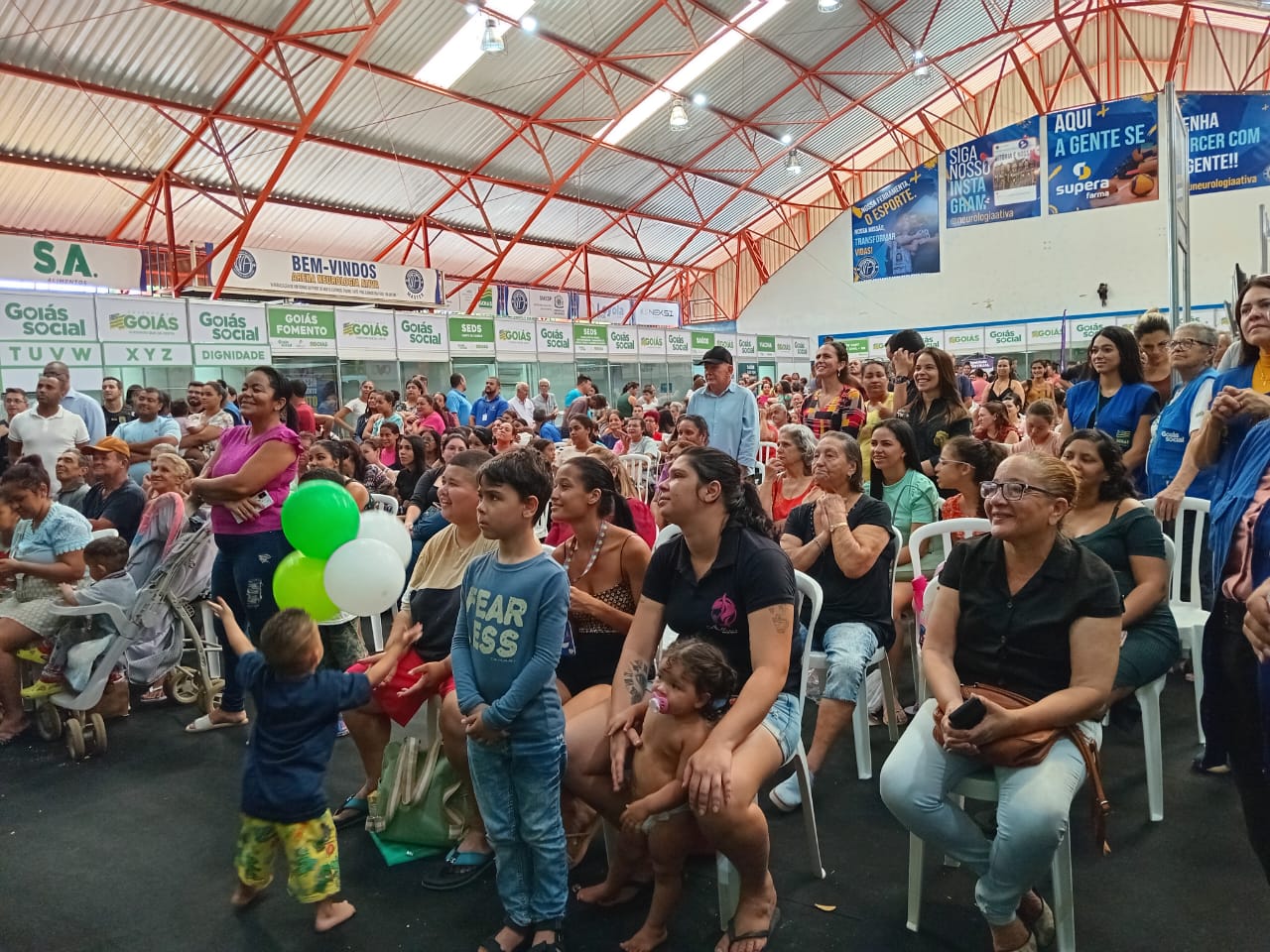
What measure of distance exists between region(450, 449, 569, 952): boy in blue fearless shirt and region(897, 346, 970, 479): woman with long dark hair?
2308 mm

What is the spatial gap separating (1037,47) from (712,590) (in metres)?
18.4

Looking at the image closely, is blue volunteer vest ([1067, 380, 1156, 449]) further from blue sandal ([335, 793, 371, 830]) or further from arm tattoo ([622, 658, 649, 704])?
blue sandal ([335, 793, 371, 830])

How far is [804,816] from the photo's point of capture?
7.67 ft

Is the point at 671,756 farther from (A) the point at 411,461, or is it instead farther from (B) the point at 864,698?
(A) the point at 411,461

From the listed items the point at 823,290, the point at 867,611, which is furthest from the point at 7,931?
the point at 823,290

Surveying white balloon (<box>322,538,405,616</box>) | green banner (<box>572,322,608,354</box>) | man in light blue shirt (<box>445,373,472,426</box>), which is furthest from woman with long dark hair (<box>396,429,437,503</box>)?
green banner (<box>572,322,608,354</box>)

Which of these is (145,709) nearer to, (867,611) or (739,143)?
(867,611)

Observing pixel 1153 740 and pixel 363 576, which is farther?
pixel 363 576

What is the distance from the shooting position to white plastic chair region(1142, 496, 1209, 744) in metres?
2.82

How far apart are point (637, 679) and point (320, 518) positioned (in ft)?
3.87

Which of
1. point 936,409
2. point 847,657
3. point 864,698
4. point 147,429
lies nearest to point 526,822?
point 847,657

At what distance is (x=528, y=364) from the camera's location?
38.8 ft

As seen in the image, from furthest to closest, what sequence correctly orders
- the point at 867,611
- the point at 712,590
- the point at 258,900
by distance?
the point at 867,611, the point at 258,900, the point at 712,590

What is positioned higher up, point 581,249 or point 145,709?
point 581,249
